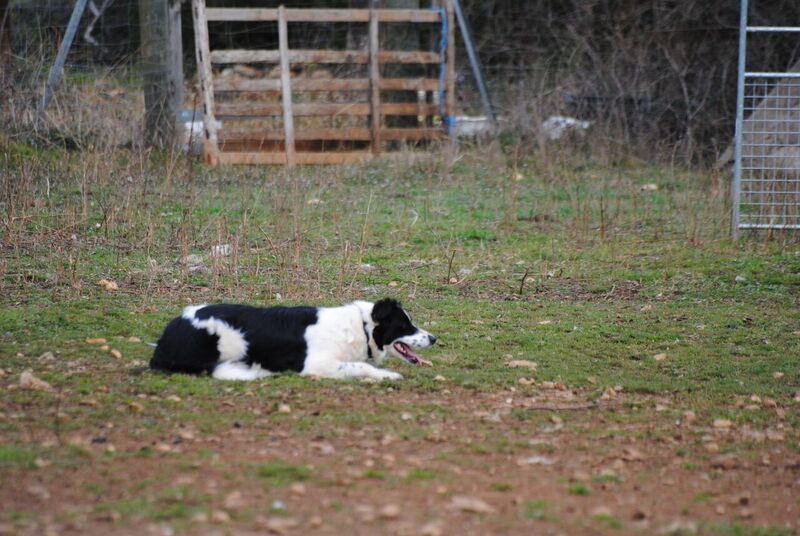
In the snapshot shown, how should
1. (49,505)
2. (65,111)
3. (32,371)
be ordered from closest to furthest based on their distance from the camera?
(49,505)
(32,371)
(65,111)

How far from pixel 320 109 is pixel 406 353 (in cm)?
1037

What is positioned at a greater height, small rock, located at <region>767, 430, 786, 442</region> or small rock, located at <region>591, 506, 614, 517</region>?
small rock, located at <region>591, 506, 614, 517</region>

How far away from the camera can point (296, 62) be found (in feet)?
53.9

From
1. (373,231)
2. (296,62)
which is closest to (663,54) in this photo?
(296,62)

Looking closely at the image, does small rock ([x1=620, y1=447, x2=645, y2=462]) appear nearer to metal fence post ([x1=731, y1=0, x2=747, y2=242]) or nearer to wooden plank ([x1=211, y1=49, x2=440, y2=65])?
metal fence post ([x1=731, y1=0, x2=747, y2=242])

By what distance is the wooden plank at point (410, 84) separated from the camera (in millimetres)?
17203

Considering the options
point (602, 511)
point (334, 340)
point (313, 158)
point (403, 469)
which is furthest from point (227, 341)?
point (313, 158)

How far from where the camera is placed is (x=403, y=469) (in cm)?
496

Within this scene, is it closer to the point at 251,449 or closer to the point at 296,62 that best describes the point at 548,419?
the point at 251,449

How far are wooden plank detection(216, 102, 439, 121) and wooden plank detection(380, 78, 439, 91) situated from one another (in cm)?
30

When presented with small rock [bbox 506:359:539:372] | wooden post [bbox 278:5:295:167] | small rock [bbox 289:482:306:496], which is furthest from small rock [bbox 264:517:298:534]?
wooden post [bbox 278:5:295:167]

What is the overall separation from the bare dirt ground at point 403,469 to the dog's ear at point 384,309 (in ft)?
2.13

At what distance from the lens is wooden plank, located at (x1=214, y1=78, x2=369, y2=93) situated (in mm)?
16234

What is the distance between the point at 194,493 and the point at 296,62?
506 inches
